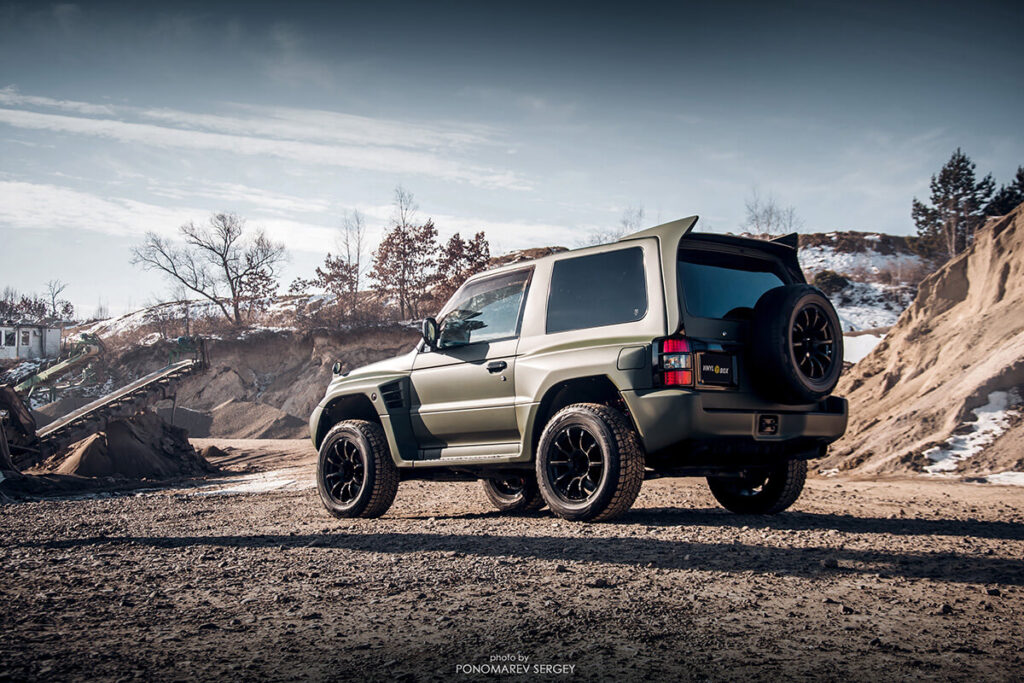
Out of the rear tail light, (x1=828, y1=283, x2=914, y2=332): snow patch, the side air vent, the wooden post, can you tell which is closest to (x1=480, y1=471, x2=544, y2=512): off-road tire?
the side air vent

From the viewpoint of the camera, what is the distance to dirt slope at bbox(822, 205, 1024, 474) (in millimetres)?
12500

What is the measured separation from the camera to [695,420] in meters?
5.07

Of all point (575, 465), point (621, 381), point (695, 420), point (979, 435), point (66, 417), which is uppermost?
point (621, 381)

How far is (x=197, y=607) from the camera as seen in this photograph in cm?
370

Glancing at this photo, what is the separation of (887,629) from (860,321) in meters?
41.7

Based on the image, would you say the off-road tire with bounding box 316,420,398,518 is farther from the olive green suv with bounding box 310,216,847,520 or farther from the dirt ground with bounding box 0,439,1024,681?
the dirt ground with bounding box 0,439,1024,681

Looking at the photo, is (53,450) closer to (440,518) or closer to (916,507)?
(440,518)

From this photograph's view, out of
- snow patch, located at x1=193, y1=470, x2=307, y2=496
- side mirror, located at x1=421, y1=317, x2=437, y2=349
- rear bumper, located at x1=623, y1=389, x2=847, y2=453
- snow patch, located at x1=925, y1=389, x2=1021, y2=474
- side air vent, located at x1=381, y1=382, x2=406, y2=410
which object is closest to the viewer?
rear bumper, located at x1=623, y1=389, x2=847, y2=453

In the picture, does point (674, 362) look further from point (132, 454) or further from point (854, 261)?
point (854, 261)

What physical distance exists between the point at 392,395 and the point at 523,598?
355 centimetres

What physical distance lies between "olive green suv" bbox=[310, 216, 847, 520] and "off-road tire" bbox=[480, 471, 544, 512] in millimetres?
591

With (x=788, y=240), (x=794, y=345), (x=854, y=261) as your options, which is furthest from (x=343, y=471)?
(x=854, y=261)

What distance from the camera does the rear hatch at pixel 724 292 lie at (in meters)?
5.27

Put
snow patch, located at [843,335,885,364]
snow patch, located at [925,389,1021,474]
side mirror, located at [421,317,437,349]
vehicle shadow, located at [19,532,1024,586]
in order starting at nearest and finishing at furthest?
vehicle shadow, located at [19,532,1024,586] < side mirror, located at [421,317,437,349] < snow patch, located at [925,389,1021,474] < snow patch, located at [843,335,885,364]
